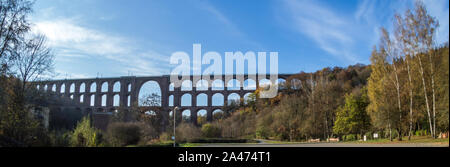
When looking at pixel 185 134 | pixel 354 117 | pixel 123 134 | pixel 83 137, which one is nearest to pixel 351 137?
pixel 354 117

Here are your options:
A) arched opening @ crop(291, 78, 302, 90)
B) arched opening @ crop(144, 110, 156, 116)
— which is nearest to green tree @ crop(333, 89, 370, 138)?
arched opening @ crop(291, 78, 302, 90)

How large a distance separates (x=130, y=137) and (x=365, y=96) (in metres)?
17.4

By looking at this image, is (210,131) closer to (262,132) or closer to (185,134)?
(262,132)

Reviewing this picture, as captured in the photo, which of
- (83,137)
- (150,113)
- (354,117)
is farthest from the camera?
(150,113)

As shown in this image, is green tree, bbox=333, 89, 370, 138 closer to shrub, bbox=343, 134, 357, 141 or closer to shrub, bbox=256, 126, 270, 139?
shrub, bbox=343, 134, 357, 141

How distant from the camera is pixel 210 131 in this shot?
3102 cm

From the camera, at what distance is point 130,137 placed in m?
16.2

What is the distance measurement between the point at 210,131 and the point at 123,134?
15.8 metres

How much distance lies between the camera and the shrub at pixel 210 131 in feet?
100

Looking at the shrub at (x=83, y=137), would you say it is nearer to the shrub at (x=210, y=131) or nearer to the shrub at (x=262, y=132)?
the shrub at (x=210, y=131)

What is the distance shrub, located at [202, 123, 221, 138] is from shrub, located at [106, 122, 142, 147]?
1387 centimetres
